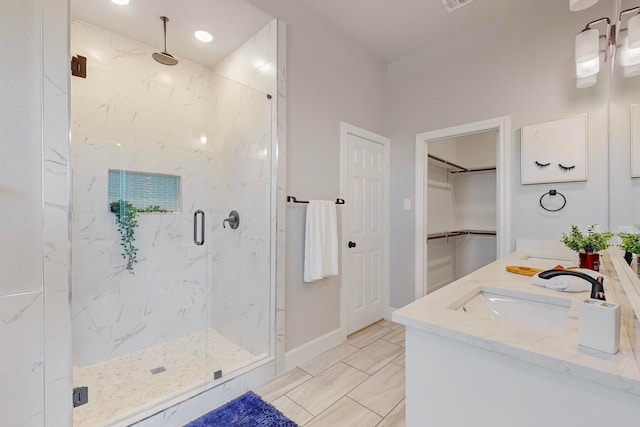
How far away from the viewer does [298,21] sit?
2219 mm

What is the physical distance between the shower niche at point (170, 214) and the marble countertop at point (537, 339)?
1.40 metres

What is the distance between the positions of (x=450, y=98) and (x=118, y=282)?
335 centimetres

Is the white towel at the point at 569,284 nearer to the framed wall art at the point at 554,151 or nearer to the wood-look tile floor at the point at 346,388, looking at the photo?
the wood-look tile floor at the point at 346,388

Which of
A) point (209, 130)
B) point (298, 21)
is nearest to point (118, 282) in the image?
point (209, 130)

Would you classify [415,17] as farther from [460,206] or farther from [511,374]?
[511,374]

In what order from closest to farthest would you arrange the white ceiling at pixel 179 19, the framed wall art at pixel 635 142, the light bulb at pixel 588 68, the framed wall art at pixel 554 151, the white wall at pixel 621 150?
the framed wall art at pixel 635 142 → the white wall at pixel 621 150 → the light bulb at pixel 588 68 → the white ceiling at pixel 179 19 → the framed wall art at pixel 554 151

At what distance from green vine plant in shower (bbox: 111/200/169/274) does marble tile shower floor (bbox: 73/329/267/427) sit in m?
0.71

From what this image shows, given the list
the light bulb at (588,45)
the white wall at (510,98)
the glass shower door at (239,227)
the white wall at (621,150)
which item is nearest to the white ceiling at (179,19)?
the glass shower door at (239,227)

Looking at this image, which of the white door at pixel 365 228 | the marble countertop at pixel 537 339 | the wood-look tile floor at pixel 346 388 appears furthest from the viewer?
the white door at pixel 365 228

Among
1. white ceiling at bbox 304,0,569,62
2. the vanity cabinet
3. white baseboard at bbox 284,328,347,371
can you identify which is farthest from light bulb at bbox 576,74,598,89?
white baseboard at bbox 284,328,347,371

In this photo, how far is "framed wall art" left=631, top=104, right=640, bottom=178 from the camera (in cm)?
135

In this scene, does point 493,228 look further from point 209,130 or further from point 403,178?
point 209,130

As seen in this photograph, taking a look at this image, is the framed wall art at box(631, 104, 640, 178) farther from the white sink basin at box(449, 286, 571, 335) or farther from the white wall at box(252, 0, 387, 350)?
the white wall at box(252, 0, 387, 350)

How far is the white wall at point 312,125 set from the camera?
2168 mm
